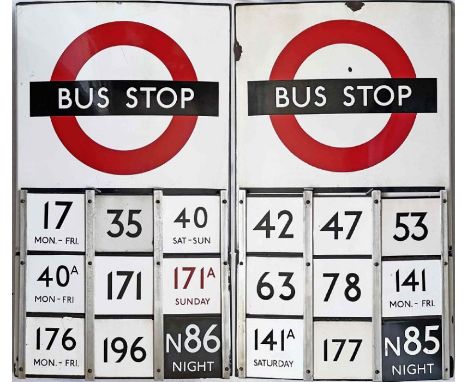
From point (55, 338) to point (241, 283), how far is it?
53cm

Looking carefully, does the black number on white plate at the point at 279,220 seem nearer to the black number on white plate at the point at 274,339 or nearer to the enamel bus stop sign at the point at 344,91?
the enamel bus stop sign at the point at 344,91

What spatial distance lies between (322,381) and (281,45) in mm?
932

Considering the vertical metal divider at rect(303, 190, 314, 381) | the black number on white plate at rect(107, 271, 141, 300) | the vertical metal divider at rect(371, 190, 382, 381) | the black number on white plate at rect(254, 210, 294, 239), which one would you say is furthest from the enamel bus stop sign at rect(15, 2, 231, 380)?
the vertical metal divider at rect(371, 190, 382, 381)

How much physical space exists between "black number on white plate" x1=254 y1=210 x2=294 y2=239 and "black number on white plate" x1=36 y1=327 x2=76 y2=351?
1.94 ft

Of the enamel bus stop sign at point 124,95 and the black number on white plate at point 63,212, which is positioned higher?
the enamel bus stop sign at point 124,95

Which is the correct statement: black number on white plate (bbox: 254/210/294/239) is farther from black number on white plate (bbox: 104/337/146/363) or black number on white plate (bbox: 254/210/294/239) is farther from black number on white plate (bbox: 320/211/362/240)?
black number on white plate (bbox: 104/337/146/363)

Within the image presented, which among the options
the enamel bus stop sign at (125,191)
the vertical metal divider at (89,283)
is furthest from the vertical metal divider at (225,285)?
the vertical metal divider at (89,283)

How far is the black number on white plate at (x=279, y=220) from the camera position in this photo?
1576 millimetres

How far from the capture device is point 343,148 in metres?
1.58

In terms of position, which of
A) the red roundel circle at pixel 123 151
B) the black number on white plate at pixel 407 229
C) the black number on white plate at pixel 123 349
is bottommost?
the black number on white plate at pixel 123 349

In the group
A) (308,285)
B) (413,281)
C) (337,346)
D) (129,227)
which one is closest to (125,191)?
(129,227)

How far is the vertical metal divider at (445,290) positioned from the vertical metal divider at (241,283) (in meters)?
0.54

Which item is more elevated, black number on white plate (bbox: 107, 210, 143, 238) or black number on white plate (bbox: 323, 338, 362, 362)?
black number on white plate (bbox: 107, 210, 143, 238)

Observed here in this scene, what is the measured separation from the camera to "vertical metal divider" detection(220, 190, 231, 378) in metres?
1.58
